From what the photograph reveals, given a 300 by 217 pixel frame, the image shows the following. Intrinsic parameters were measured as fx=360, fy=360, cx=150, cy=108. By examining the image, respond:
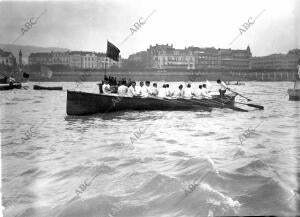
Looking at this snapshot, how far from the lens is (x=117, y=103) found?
1647cm

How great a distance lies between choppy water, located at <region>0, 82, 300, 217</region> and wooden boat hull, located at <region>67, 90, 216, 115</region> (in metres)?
2.63

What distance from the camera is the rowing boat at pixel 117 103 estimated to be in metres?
16.0

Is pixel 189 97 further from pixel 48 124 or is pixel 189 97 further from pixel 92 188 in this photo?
pixel 92 188

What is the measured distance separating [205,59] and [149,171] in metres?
142

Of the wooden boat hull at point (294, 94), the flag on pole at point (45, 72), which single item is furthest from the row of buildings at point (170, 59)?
the wooden boat hull at point (294, 94)

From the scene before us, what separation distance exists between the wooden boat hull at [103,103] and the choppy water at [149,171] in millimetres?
2625

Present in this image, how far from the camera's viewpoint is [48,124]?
15.0 meters

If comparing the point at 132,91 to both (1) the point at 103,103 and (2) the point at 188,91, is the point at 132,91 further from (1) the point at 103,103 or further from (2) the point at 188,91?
(2) the point at 188,91

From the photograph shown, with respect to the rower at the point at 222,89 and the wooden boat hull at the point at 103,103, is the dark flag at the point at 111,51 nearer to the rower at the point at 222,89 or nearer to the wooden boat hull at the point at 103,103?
the wooden boat hull at the point at 103,103

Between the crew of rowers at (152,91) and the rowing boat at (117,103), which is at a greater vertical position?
the crew of rowers at (152,91)

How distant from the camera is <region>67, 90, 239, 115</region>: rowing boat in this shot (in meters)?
16.0

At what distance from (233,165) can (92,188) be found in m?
3.05

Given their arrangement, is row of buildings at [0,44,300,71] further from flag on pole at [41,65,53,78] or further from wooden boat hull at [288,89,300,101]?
wooden boat hull at [288,89,300,101]

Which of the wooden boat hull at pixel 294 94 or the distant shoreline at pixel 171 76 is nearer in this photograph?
the wooden boat hull at pixel 294 94
